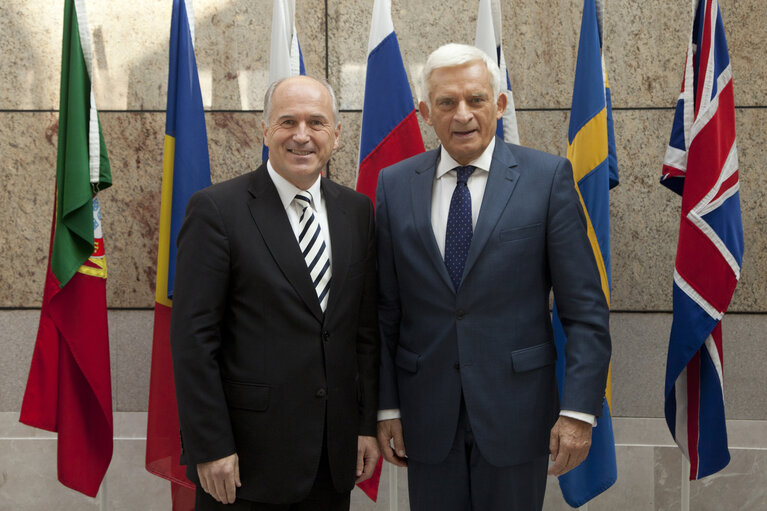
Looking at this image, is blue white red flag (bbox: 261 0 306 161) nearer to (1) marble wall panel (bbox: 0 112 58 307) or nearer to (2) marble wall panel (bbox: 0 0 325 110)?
(2) marble wall panel (bbox: 0 0 325 110)

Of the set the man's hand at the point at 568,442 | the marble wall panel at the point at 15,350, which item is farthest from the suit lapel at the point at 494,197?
the marble wall panel at the point at 15,350

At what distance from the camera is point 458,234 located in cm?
174

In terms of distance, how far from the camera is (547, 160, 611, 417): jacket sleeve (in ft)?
5.53

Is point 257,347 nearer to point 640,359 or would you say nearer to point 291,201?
point 291,201

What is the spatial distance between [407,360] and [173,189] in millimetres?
1336

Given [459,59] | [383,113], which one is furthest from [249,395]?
[383,113]

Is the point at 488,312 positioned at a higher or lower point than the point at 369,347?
higher

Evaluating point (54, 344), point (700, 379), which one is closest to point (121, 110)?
point (54, 344)

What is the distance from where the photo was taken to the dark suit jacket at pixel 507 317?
1.70 metres

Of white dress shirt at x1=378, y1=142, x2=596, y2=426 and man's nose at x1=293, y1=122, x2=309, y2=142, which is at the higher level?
man's nose at x1=293, y1=122, x2=309, y2=142

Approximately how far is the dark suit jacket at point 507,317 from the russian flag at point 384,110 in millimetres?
913

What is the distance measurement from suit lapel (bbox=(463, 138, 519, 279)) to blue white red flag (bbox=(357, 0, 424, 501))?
0.92m

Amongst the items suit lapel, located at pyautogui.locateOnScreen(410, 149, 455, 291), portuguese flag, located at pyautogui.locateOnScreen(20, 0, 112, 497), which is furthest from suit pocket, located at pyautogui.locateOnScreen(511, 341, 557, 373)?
portuguese flag, located at pyautogui.locateOnScreen(20, 0, 112, 497)

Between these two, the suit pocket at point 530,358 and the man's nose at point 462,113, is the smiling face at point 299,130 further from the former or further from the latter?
the suit pocket at point 530,358
